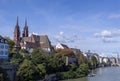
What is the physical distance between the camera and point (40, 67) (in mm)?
39438

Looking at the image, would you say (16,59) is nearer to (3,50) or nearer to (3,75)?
(3,50)

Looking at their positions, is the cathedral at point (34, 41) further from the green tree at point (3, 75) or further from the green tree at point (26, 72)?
the green tree at point (3, 75)

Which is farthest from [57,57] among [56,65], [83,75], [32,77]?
[32,77]

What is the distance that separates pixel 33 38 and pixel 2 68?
40876 millimetres

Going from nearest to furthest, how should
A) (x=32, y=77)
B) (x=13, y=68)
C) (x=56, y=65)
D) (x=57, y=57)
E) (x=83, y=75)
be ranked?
(x=13, y=68) < (x=32, y=77) < (x=56, y=65) < (x=57, y=57) < (x=83, y=75)

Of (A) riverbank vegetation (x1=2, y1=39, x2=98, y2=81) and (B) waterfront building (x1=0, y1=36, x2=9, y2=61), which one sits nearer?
(A) riverbank vegetation (x1=2, y1=39, x2=98, y2=81)

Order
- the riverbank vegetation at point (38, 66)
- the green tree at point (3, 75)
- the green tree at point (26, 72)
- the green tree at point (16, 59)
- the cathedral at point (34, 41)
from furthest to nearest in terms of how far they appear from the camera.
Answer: the cathedral at point (34, 41) < the green tree at point (16, 59) < the riverbank vegetation at point (38, 66) < the green tree at point (26, 72) < the green tree at point (3, 75)

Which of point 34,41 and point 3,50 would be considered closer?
point 3,50

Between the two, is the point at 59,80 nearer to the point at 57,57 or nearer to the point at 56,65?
the point at 56,65

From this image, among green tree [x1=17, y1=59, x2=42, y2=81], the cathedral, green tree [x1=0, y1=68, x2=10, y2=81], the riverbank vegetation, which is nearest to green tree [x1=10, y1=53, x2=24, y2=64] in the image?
the riverbank vegetation

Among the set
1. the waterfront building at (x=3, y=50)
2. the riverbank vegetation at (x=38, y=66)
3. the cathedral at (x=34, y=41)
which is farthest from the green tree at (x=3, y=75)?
the cathedral at (x=34, y=41)

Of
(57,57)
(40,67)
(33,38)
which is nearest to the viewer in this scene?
(40,67)

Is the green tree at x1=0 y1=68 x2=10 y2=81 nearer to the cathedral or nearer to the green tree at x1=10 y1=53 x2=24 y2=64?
the green tree at x1=10 y1=53 x2=24 y2=64

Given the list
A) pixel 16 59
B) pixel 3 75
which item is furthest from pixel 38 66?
pixel 3 75
